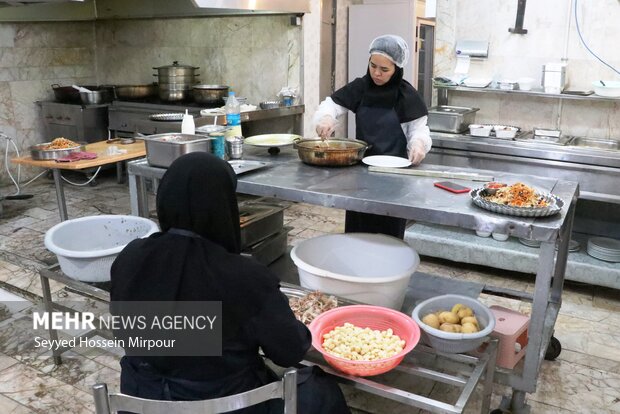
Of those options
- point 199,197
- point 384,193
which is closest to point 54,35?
point 384,193

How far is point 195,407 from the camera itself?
1.27 metres

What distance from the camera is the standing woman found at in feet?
9.71

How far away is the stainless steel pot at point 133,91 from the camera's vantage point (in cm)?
598

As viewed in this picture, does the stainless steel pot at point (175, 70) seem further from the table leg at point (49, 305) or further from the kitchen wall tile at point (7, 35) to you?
the table leg at point (49, 305)

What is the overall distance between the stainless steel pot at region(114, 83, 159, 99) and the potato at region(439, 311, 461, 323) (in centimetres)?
480

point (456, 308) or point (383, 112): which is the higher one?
point (383, 112)

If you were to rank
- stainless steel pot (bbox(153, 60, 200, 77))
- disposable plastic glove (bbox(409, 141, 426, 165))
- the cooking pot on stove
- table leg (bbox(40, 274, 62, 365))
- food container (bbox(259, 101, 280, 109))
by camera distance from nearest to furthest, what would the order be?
table leg (bbox(40, 274, 62, 365))
disposable plastic glove (bbox(409, 141, 426, 165))
food container (bbox(259, 101, 280, 109))
stainless steel pot (bbox(153, 60, 200, 77))
the cooking pot on stove

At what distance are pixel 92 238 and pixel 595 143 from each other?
3547mm

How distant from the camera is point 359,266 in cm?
260

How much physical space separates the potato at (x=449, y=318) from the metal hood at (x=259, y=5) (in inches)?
135

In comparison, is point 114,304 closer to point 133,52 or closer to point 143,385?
point 143,385

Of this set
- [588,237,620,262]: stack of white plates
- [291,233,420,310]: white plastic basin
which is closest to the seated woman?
[291,233,420,310]: white plastic basin

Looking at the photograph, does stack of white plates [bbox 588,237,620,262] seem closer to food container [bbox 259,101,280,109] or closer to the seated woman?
the seated woman

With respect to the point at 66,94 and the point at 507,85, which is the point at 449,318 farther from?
the point at 66,94
